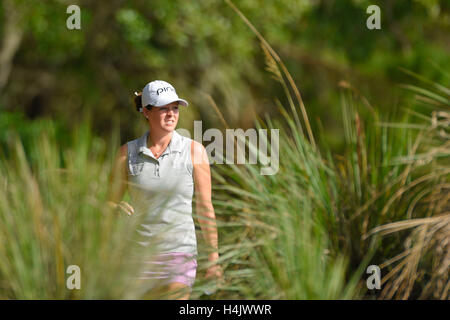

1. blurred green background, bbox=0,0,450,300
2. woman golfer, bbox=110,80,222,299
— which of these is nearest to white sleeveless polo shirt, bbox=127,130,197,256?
woman golfer, bbox=110,80,222,299

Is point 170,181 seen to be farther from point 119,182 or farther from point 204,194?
point 119,182

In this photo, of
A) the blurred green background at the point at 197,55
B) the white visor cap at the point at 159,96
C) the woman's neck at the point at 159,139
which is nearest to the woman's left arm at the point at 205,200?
the woman's neck at the point at 159,139

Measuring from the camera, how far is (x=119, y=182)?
3.09 meters

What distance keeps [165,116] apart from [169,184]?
0.38m

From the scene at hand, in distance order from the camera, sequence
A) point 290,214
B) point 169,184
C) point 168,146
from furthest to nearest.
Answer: point 290,214 < point 168,146 < point 169,184

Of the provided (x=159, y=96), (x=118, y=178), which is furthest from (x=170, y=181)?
(x=159, y=96)

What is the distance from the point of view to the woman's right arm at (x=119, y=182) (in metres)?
3.04

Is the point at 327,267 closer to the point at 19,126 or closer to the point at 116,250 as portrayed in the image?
the point at 116,250

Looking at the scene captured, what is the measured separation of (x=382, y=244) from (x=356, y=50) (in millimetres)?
13616

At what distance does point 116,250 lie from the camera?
9.48 ft

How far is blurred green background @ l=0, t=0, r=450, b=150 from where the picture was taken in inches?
411

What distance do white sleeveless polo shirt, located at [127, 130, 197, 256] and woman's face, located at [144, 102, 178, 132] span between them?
0.07m
